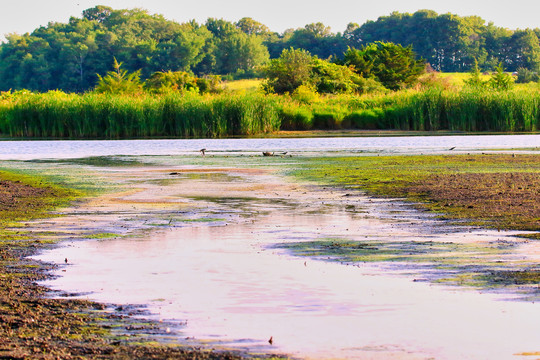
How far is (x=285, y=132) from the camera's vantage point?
49.9 metres

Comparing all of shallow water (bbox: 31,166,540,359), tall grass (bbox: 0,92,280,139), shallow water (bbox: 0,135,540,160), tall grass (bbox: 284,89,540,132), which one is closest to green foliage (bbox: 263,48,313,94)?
tall grass (bbox: 284,89,540,132)

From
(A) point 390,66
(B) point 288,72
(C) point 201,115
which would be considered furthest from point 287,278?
(A) point 390,66

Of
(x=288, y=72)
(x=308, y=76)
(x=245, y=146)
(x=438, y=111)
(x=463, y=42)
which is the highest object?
(x=463, y=42)

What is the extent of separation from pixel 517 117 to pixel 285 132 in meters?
12.6

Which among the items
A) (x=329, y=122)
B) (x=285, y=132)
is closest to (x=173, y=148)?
(x=285, y=132)

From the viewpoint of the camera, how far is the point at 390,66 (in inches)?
2936

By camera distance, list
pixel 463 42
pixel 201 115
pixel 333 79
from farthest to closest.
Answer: pixel 463 42 → pixel 333 79 → pixel 201 115

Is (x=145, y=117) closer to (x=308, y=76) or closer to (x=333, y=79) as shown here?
(x=308, y=76)

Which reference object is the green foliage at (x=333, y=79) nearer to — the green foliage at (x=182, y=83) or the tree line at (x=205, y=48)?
the green foliage at (x=182, y=83)

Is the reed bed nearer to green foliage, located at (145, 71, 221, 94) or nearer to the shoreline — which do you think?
green foliage, located at (145, 71, 221, 94)

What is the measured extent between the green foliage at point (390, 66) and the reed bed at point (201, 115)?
23.2 metres

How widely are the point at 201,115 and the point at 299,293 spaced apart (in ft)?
130

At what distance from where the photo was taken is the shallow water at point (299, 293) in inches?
234

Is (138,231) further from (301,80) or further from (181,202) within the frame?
(301,80)
